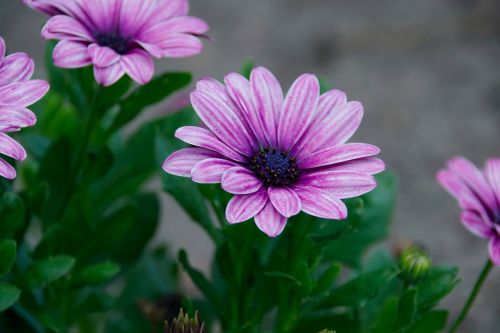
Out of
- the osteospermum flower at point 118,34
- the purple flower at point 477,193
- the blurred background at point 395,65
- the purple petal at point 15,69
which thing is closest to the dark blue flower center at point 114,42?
the osteospermum flower at point 118,34

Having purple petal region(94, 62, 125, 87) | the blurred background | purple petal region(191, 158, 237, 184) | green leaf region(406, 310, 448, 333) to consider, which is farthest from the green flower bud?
the blurred background

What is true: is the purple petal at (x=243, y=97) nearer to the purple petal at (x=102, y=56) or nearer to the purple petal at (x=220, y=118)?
the purple petal at (x=220, y=118)

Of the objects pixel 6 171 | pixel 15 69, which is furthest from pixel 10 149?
pixel 15 69

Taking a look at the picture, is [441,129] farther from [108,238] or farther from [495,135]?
[108,238]

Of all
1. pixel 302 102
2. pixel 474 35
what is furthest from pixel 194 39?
pixel 474 35

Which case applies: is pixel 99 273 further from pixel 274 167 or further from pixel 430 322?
pixel 430 322
